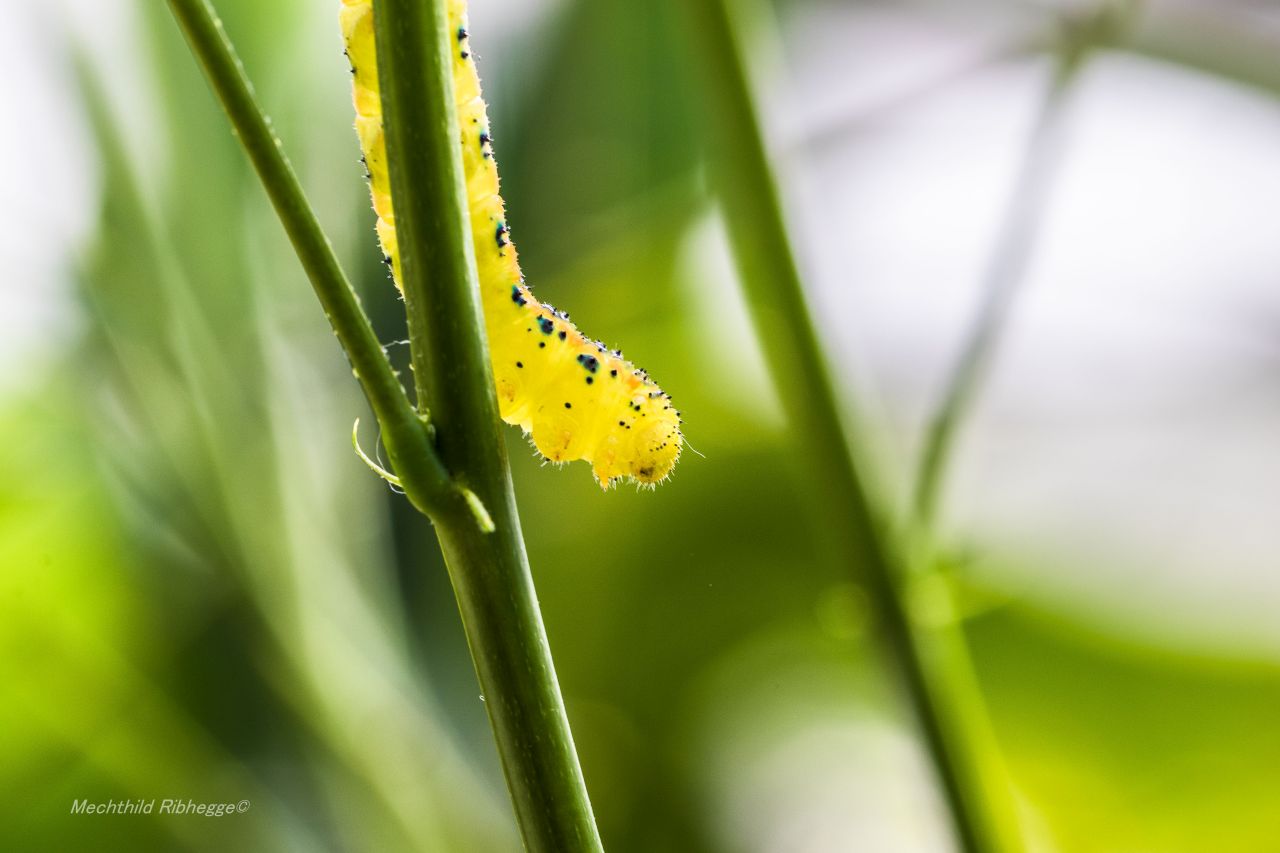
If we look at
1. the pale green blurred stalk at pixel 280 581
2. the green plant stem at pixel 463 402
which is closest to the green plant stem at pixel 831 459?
the green plant stem at pixel 463 402

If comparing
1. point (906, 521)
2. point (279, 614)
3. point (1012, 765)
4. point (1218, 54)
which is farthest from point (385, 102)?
point (1218, 54)

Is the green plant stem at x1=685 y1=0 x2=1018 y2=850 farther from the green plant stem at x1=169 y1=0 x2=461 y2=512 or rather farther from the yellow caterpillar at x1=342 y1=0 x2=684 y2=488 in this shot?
the green plant stem at x1=169 y1=0 x2=461 y2=512

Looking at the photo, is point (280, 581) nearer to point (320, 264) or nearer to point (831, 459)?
point (831, 459)

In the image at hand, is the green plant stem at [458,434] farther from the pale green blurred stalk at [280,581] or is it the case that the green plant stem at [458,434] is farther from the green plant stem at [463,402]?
the pale green blurred stalk at [280,581]

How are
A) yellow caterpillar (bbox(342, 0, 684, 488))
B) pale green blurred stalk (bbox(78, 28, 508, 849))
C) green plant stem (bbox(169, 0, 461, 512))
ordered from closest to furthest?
1. green plant stem (bbox(169, 0, 461, 512))
2. yellow caterpillar (bbox(342, 0, 684, 488))
3. pale green blurred stalk (bbox(78, 28, 508, 849))

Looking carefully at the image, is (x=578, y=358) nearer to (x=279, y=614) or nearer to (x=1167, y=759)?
(x=279, y=614)

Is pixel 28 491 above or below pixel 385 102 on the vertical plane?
above

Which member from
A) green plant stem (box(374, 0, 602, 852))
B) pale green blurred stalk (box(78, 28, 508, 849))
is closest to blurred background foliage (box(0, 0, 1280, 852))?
pale green blurred stalk (box(78, 28, 508, 849))
